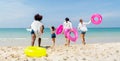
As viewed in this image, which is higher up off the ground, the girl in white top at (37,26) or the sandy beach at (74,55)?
the girl in white top at (37,26)

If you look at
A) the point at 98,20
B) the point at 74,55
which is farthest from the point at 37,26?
the point at 98,20

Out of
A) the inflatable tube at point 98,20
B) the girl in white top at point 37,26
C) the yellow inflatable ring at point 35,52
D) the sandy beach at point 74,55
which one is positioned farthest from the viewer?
the inflatable tube at point 98,20

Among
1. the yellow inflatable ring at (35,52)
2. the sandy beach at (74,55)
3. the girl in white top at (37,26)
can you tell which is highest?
the girl in white top at (37,26)

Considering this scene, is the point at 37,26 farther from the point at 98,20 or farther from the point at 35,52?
Result: the point at 98,20

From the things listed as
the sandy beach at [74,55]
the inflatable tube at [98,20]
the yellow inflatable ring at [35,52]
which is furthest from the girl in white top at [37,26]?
the inflatable tube at [98,20]

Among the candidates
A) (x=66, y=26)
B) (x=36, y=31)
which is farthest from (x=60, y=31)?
(x=36, y=31)

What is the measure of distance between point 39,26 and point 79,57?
2.22 m

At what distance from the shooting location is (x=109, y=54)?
12.8 meters

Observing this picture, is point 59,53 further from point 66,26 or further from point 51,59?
point 66,26

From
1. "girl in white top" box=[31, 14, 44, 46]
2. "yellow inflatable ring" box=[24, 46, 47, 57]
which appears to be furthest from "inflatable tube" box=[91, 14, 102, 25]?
"yellow inflatable ring" box=[24, 46, 47, 57]

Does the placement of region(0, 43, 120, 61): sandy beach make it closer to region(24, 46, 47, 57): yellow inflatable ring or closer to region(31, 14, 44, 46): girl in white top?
region(24, 46, 47, 57): yellow inflatable ring

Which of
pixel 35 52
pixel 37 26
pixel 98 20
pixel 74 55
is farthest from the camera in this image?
pixel 98 20

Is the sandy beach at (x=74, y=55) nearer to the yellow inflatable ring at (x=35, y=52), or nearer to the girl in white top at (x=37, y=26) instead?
the yellow inflatable ring at (x=35, y=52)

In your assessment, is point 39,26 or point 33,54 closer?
point 33,54
